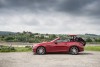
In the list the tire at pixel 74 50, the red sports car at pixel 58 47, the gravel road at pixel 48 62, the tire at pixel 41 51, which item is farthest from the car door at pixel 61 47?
the gravel road at pixel 48 62

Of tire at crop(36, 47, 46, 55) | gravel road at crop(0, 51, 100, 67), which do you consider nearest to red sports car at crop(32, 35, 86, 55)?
tire at crop(36, 47, 46, 55)

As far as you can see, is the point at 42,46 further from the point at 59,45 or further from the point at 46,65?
the point at 46,65

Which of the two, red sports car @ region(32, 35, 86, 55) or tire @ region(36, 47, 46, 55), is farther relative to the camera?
red sports car @ region(32, 35, 86, 55)

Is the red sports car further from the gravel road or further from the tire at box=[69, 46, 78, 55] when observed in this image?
the gravel road

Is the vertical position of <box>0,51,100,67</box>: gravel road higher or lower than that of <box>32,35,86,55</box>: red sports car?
lower

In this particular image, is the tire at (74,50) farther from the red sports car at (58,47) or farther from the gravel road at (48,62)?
the gravel road at (48,62)

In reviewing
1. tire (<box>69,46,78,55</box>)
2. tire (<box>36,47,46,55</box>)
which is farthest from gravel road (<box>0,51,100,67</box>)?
tire (<box>69,46,78,55</box>)

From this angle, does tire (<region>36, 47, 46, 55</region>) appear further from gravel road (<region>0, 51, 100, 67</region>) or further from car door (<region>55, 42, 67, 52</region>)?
gravel road (<region>0, 51, 100, 67</region>)

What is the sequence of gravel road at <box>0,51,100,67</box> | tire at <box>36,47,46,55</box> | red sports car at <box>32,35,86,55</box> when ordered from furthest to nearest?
red sports car at <box>32,35,86,55</box>
tire at <box>36,47,46,55</box>
gravel road at <box>0,51,100,67</box>

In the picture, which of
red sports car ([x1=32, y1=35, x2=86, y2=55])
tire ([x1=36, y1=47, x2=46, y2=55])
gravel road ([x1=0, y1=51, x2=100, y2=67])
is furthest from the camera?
red sports car ([x1=32, y1=35, x2=86, y2=55])

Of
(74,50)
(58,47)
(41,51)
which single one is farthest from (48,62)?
(74,50)

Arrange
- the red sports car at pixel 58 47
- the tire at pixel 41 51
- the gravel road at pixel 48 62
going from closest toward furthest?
the gravel road at pixel 48 62
the tire at pixel 41 51
the red sports car at pixel 58 47

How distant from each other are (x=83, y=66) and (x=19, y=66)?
3262 mm

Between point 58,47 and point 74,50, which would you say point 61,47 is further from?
point 74,50
